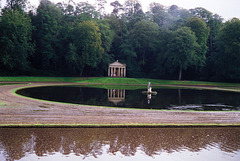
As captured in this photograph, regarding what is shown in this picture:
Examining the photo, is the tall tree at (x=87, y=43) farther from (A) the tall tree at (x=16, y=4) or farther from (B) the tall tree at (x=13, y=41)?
(A) the tall tree at (x=16, y=4)

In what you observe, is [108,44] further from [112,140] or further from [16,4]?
[112,140]

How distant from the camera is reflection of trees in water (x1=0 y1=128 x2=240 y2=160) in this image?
28.7 feet

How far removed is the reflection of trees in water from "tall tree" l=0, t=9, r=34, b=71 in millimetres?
52446

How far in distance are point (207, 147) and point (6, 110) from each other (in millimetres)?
12635

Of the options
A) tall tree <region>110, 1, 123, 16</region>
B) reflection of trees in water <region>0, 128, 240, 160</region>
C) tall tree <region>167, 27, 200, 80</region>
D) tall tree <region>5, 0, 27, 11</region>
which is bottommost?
reflection of trees in water <region>0, 128, 240, 160</region>

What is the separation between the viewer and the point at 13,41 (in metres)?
58.8

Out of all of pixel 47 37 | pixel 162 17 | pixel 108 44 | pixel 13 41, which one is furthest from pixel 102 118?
pixel 162 17

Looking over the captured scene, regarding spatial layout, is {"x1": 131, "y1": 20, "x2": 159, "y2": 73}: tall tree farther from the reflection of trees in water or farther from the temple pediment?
the reflection of trees in water

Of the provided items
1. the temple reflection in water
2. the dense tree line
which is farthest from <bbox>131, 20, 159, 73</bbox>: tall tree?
the temple reflection in water

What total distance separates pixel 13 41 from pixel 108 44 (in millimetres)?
26902

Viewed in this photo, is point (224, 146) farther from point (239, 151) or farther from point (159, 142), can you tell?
point (159, 142)

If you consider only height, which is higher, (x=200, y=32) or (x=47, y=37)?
(x=200, y=32)

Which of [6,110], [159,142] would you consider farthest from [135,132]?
[6,110]

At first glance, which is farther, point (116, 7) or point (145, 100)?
point (116, 7)
